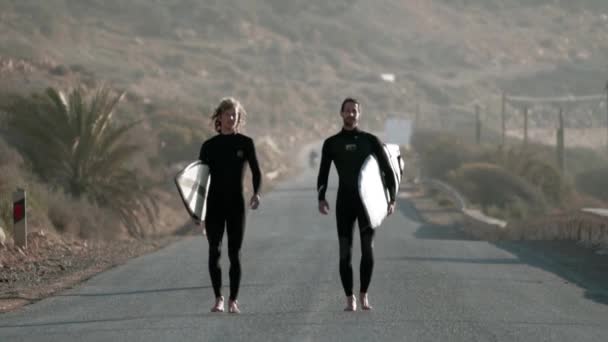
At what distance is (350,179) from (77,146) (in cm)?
1756

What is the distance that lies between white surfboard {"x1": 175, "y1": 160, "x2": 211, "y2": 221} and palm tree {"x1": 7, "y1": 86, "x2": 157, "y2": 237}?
643 inches

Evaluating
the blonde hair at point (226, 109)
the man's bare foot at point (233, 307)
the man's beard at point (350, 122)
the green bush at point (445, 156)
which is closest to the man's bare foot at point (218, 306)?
the man's bare foot at point (233, 307)

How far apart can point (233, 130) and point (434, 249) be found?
34.0ft

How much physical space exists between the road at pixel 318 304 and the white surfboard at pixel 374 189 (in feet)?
3.07

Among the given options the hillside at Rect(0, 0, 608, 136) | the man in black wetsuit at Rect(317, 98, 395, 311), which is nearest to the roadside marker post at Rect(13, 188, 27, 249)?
the man in black wetsuit at Rect(317, 98, 395, 311)

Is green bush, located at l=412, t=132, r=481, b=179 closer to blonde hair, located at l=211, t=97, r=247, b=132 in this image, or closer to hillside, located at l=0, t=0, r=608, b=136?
hillside, located at l=0, t=0, r=608, b=136

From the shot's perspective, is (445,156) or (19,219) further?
(445,156)

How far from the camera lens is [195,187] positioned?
11.3m

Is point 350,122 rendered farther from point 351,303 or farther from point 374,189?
point 351,303

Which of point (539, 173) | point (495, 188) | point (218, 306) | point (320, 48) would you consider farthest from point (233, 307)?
point (320, 48)

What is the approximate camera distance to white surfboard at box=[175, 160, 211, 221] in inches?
440

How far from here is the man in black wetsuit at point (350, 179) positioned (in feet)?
37.2

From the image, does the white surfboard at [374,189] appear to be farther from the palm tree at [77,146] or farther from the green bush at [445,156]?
the green bush at [445,156]

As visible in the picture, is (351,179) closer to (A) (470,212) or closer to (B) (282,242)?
(B) (282,242)
